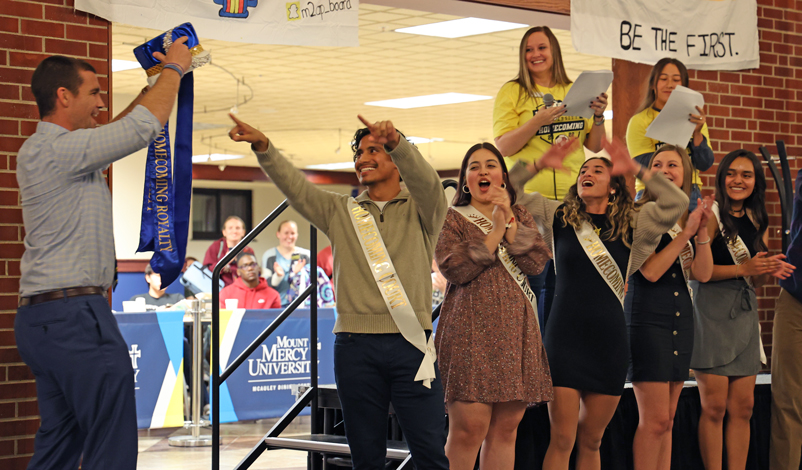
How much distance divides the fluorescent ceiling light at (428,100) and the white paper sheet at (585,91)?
8.81 meters

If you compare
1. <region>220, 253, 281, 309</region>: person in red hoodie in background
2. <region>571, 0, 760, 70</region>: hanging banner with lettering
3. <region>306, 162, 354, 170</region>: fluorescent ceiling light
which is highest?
<region>306, 162, 354, 170</region>: fluorescent ceiling light

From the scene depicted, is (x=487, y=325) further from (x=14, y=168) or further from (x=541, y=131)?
(x=14, y=168)

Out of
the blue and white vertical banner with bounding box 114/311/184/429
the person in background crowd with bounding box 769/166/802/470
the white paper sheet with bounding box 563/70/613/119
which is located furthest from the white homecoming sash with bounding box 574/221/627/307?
the blue and white vertical banner with bounding box 114/311/184/429

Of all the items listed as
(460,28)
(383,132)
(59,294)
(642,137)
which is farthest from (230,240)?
(383,132)

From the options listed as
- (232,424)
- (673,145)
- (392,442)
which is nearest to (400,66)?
(232,424)

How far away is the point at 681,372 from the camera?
12.6ft

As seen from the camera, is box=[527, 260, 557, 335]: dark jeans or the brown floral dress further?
box=[527, 260, 557, 335]: dark jeans

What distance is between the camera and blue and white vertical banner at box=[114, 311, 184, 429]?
21.7 ft

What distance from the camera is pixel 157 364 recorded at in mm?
6738

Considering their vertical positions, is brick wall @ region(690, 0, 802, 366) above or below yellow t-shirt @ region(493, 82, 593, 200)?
above

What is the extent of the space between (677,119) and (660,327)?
1009 millimetres

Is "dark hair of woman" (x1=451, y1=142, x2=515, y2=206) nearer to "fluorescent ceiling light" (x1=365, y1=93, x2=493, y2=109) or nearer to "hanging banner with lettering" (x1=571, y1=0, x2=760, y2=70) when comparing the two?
"hanging banner with lettering" (x1=571, y1=0, x2=760, y2=70)

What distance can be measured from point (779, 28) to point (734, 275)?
7.91 ft

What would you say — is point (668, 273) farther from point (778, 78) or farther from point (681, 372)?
point (778, 78)
